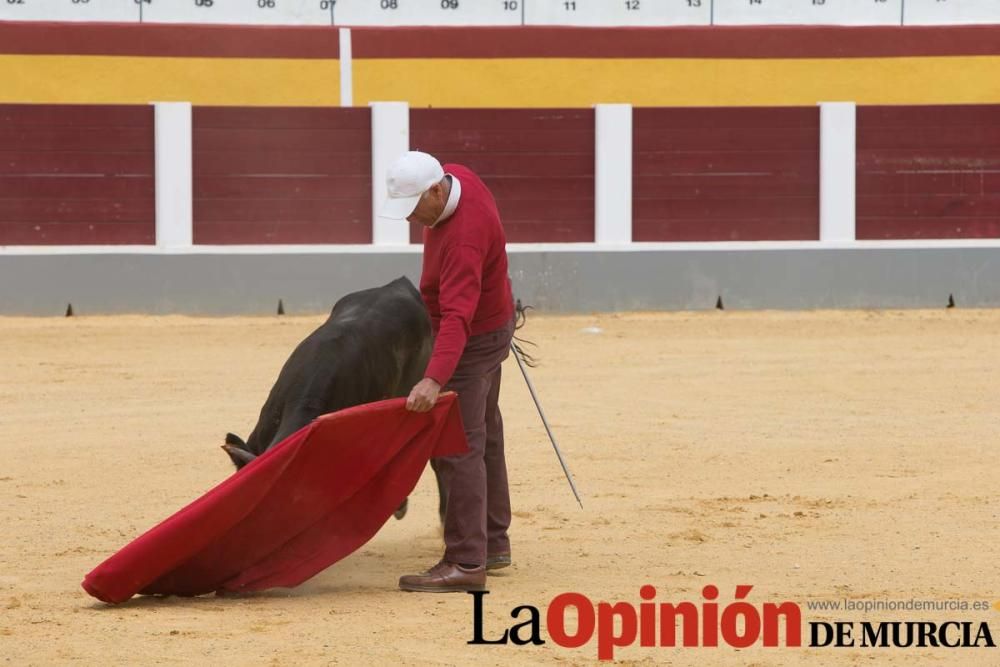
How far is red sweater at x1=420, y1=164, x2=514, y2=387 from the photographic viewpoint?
3.92 metres

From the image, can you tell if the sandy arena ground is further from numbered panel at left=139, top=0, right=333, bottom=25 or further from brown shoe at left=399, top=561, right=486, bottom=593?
numbered panel at left=139, top=0, right=333, bottom=25

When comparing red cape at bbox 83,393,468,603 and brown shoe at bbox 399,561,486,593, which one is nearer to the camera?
red cape at bbox 83,393,468,603

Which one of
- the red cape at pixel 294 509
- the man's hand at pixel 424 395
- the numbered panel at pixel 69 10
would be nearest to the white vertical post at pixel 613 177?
the numbered panel at pixel 69 10

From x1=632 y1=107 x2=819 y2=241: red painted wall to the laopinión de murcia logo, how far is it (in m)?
7.91

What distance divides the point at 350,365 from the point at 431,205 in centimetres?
72

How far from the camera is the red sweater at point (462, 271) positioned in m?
3.92

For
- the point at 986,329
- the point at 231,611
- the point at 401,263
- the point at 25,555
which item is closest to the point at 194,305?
the point at 401,263

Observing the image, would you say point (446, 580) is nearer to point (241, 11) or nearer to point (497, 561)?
point (497, 561)

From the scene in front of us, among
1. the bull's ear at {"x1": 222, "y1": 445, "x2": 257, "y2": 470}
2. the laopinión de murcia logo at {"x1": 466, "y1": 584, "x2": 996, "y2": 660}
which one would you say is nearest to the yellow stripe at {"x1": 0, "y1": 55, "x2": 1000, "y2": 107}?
the bull's ear at {"x1": 222, "y1": 445, "x2": 257, "y2": 470}

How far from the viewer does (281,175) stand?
11250 mm

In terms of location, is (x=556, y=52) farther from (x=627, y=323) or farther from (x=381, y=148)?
(x=627, y=323)

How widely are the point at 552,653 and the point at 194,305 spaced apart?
25.1ft

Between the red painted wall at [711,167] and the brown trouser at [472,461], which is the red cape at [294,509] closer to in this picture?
the brown trouser at [472,461]

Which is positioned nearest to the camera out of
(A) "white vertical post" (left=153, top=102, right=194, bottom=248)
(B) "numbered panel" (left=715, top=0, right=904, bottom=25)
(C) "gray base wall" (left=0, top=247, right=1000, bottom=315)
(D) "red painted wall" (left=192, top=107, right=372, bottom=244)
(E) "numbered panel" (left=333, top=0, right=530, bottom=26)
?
(C) "gray base wall" (left=0, top=247, right=1000, bottom=315)
